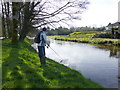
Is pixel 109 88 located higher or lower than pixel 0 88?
lower

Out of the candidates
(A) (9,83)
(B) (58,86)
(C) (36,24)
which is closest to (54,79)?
(B) (58,86)

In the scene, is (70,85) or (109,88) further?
(109,88)

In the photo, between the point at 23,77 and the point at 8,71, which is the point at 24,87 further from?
the point at 8,71

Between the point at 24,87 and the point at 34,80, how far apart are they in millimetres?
740

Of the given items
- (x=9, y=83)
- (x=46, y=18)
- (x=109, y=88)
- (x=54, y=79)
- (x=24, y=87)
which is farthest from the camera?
(x=46, y=18)

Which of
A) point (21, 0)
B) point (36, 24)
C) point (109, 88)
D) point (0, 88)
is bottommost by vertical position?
point (109, 88)

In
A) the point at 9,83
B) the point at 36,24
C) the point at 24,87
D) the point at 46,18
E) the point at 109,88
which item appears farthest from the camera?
the point at 36,24

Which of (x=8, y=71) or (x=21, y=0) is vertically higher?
(x=21, y=0)

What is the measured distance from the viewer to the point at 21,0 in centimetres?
1747

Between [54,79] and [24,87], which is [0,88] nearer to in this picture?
[24,87]

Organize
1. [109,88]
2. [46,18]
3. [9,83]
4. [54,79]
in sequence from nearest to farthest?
[9,83]
[54,79]
[109,88]
[46,18]

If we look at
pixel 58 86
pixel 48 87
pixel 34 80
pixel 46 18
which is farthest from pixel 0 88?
pixel 46 18

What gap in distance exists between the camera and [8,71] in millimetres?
6918

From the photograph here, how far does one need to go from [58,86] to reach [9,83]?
1907 mm
